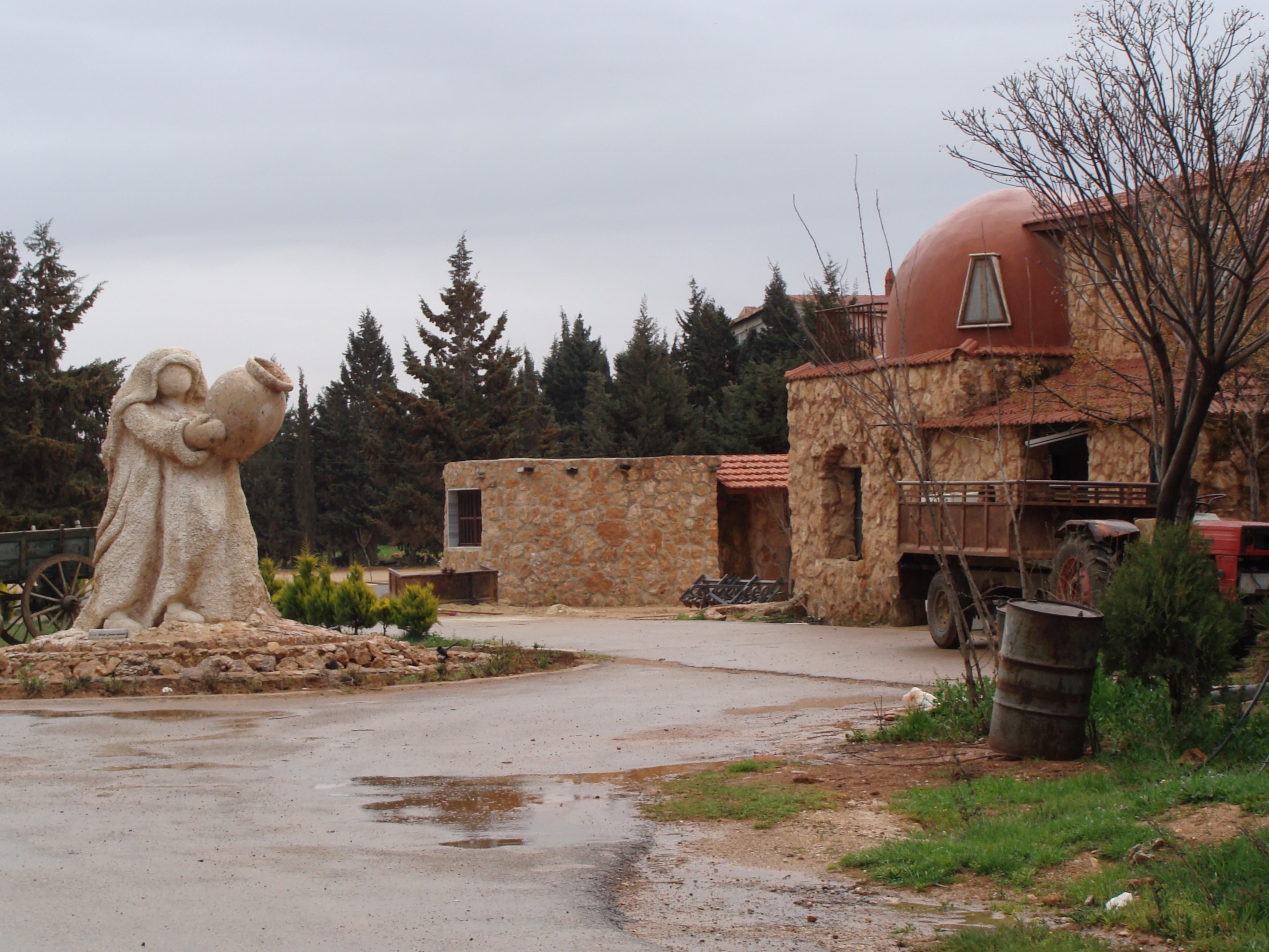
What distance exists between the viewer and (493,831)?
6754 millimetres

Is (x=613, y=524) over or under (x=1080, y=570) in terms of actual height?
over

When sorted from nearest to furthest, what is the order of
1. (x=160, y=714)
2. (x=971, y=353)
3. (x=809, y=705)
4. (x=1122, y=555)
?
(x=160, y=714), (x=809, y=705), (x=1122, y=555), (x=971, y=353)

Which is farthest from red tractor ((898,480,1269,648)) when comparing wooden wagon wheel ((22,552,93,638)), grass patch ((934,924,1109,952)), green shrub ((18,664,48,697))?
wooden wagon wheel ((22,552,93,638))

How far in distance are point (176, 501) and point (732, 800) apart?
8141 mm

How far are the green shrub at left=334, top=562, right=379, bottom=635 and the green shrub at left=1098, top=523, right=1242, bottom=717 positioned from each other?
11330 millimetres

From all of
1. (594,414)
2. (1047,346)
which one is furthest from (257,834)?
(594,414)

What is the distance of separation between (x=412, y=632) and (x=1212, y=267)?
1187 centimetres

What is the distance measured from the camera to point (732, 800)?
7.46 meters

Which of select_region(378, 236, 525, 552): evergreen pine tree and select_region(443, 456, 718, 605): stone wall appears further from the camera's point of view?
select_region(378, 236, 525, 552): evergreen pine tree

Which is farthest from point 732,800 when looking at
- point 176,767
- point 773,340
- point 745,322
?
point 745,322

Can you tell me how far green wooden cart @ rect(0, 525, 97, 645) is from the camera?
16266 millimetres

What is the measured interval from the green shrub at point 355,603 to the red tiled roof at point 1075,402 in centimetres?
854

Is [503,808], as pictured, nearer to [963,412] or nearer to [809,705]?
[809,705]

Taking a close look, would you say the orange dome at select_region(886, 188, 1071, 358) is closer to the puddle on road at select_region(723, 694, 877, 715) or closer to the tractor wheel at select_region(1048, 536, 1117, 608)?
the tractor wheel at select_region(1048, 536, 1117, 608)
